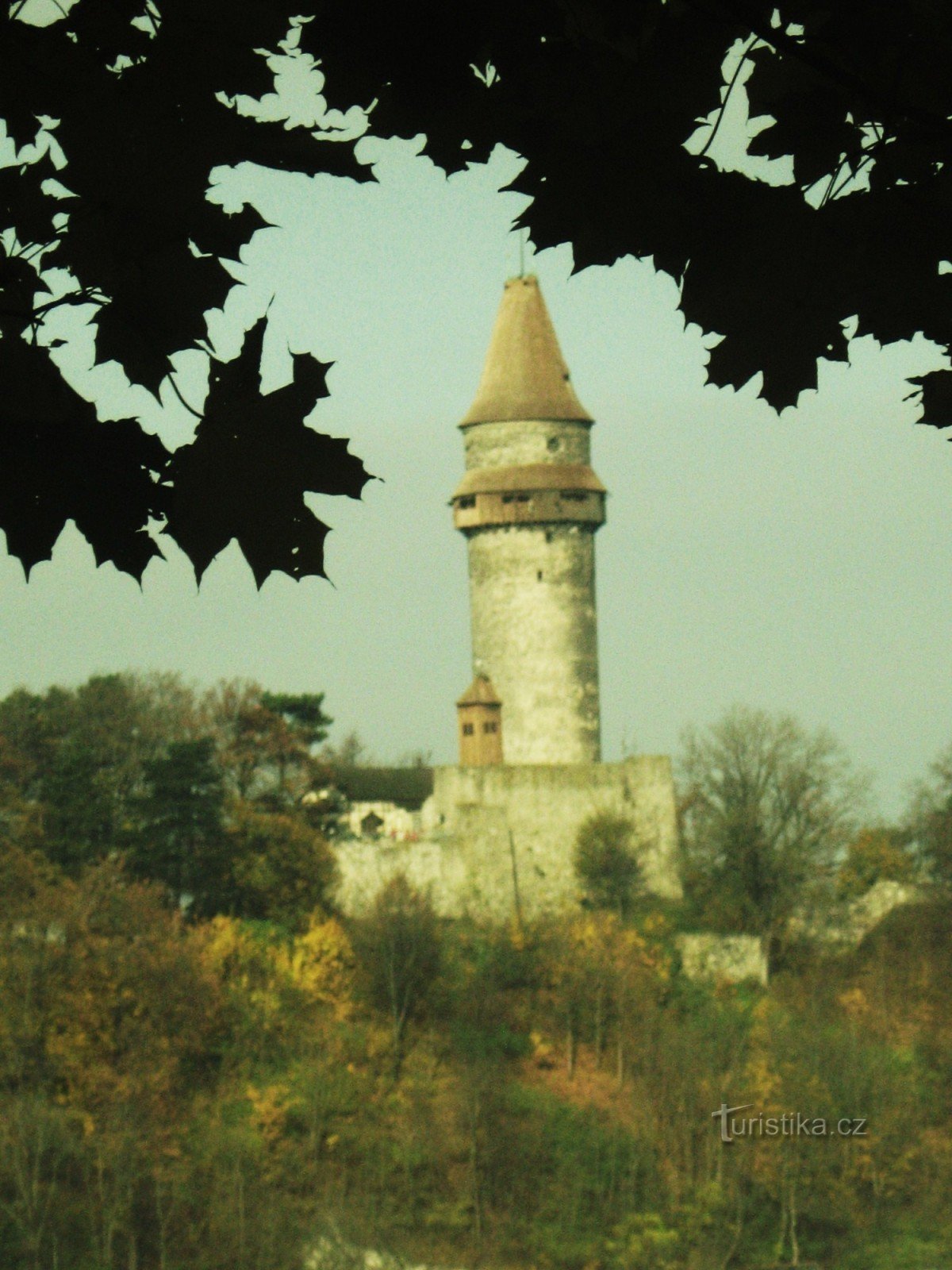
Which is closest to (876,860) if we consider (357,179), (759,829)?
(759,829)

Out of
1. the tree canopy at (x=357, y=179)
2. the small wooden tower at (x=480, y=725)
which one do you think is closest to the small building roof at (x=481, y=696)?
the small wooden tower at (x=480, y=725)

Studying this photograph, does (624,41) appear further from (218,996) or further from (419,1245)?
(218,996)

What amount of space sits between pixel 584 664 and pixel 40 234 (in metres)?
41.2

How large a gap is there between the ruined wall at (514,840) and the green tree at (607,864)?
0.27 meters

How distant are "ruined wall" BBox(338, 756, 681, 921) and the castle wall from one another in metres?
2.10

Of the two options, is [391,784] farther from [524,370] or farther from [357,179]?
[357,179]

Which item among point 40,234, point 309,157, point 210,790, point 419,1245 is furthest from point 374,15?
point 210,790

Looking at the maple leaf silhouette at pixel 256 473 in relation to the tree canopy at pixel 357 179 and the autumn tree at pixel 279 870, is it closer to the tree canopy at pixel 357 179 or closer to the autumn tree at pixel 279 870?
the tree canopy at pixel 357 179

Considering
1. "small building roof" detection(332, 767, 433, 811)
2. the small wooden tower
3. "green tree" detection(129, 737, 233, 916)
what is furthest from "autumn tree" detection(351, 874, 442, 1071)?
"small building roof" detection(332, 767, 433, 811)

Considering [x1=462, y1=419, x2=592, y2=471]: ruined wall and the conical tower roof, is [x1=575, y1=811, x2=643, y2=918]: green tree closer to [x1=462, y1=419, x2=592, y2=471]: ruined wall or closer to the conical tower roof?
[x1=462, y1=419, x2=592, y2=471]: ruined wall

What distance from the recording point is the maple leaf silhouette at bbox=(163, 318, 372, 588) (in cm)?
306

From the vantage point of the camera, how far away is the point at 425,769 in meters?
56.3

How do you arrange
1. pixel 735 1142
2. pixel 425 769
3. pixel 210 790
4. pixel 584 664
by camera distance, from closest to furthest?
pixel 735 1142
pixel 210 790
pixel 584 664
pixel 425 769

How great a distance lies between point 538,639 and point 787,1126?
13463 millimetres
